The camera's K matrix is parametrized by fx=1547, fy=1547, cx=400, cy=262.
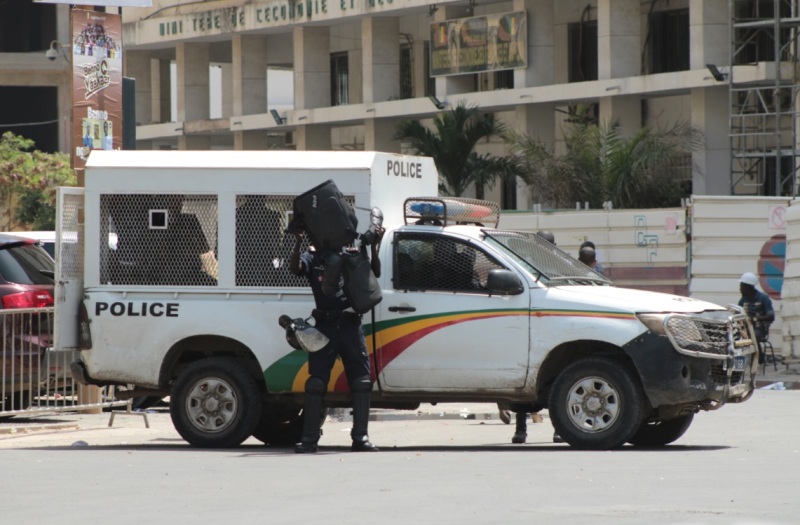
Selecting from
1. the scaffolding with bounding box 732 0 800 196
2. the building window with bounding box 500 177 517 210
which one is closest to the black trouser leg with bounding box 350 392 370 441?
the scaffolding with bounding box 732 0 800 196

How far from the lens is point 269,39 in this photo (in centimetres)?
5053

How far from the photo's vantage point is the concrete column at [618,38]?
124ft

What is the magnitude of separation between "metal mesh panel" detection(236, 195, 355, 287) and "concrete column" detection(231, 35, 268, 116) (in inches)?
1424

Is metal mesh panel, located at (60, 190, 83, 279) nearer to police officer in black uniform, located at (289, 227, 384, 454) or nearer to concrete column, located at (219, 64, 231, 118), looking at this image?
police officer in black uniform, located at (289, 227, 384, 454)

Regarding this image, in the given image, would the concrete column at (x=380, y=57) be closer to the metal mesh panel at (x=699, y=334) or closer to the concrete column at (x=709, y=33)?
the concrete column at (x=709, y=33)

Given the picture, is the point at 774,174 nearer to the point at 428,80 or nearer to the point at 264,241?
the point at 428,80

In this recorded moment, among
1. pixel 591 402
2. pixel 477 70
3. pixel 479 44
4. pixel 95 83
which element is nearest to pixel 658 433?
pixel 591 402

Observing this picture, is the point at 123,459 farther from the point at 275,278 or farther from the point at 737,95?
the point at 737,95

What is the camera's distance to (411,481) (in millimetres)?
9883

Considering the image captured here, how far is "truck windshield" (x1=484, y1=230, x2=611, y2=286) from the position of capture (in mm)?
12336

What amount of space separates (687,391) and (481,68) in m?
29.9

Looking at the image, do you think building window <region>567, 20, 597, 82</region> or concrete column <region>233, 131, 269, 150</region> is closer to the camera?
Answer: building window <region>567, 20, 597, 82</region>

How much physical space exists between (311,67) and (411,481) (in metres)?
37.7

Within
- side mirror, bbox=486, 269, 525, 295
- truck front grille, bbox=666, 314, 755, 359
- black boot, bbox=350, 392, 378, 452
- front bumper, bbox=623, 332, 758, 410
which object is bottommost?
black boot, bbox=350, 392, 378, 452
